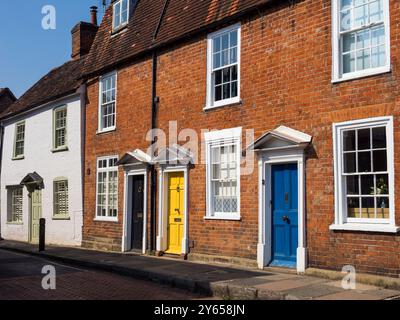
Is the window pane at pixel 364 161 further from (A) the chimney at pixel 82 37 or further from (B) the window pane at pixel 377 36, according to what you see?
(A) the chimney at pixel 82 37

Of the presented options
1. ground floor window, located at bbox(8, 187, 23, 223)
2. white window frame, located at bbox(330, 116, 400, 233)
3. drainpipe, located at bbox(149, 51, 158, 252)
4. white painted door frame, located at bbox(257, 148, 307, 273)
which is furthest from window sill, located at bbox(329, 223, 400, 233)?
ground floor window, located at bbox(8, 187, 23, 223)

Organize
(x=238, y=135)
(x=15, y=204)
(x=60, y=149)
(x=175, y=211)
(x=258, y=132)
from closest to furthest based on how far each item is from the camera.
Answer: (x=258, y=132) < (x=238, y=135) < (x=175, y=211) < (x=60, y=149) < (x=15, y=204)

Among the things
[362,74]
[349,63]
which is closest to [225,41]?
[349,63]

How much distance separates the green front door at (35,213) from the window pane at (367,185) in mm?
15533

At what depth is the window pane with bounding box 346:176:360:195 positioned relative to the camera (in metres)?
9.88

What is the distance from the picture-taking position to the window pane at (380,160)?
9.42m

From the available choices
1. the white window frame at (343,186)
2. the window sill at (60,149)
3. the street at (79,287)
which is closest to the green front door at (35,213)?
the window sill at (60,149)

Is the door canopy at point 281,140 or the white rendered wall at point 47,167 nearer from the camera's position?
the door canopy at point 281,140

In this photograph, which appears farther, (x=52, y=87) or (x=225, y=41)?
(x=52, y=87)

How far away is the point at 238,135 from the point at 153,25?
553 cm

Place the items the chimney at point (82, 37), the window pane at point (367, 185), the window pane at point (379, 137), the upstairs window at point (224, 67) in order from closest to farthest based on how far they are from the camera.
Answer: the window pane at point (379, 137) < the window pane at point (367, 185) < the upstairs window at point (224, 67) < the chimney at point (82, 37)

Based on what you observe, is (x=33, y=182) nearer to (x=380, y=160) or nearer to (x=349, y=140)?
(x=349, y=140)

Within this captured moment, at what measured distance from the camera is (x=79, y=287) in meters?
10.4

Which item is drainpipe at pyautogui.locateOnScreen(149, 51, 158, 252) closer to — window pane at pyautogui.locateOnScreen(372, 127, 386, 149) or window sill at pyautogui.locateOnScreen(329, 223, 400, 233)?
window sill at pyautogui.locateOnScreen(329, 223, 400, 233)
